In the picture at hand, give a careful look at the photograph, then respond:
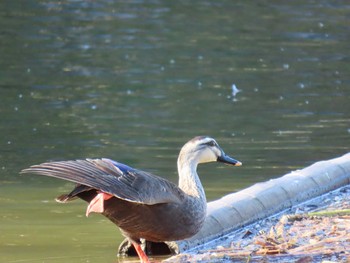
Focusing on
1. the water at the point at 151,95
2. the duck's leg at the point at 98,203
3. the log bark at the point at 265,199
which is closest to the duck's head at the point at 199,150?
the log bark at the point at 265,199

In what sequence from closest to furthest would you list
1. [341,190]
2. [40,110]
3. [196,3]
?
1. [341,190]
2. [40,110]
3. [196,3]

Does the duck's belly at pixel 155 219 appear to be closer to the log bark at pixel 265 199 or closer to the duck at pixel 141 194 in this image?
the duck at pixel 141 194

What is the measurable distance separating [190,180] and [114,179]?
1.25 meters

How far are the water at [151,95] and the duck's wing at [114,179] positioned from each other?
1.38 meters

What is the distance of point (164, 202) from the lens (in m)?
8.83

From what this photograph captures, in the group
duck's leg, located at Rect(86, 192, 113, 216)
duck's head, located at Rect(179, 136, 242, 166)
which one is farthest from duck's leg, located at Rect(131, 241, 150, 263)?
duck's leg, located at Rect(86, 192, 113, 216)

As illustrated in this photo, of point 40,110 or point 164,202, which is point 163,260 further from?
point 40,110

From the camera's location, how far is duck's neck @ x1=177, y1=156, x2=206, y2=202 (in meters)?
9.40

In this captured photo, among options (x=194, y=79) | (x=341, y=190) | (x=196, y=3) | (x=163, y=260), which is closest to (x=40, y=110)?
(x=194, y=79)

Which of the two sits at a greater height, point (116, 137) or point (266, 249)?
point (266, 249)

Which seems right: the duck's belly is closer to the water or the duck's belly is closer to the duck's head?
the duck's head

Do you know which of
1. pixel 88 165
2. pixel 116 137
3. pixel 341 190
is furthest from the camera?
pixel 116 137

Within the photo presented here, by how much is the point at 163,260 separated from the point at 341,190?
9.70 ft

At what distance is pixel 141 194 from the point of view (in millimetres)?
8469
